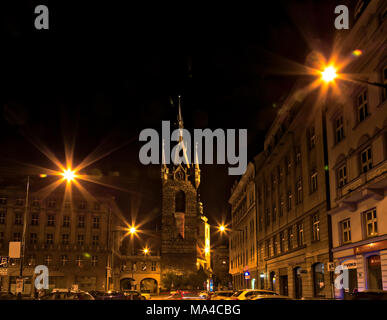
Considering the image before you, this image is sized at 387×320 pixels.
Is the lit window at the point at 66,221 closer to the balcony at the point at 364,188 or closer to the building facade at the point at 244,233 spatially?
the building facade at the point at 244,233

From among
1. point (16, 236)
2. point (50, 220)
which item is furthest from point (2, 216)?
point (50, 220)

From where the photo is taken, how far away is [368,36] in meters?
23.4

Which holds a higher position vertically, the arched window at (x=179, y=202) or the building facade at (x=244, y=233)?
the arched window at (x=179, y=202)

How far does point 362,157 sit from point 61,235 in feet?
231

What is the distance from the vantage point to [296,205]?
3759 cm

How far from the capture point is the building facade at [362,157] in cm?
2200

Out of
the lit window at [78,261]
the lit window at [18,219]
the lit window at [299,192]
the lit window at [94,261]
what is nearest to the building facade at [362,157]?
the lit window at [299,192]

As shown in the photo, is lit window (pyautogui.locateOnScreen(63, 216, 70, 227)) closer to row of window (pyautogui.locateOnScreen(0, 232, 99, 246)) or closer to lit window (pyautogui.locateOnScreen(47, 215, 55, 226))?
row of window (pyautogui.locateOnScreen(0, 232, 99, 246))

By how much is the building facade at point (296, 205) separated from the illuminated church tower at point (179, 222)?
61723 millimetres

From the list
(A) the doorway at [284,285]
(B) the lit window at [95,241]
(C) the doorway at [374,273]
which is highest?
(B) the lit window at [95,241]

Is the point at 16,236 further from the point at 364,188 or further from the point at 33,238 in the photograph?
the point at 364,188

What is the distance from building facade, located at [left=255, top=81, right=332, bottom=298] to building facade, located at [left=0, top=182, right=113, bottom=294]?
42.2 m
